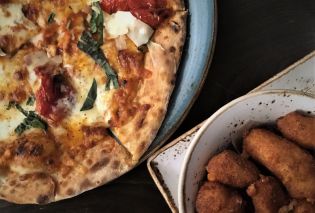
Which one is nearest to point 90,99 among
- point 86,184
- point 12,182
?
point 86,184

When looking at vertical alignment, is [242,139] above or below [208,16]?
below

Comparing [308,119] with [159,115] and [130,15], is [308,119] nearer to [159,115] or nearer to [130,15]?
[159,115]

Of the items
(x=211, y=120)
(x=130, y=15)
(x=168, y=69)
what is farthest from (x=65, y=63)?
(x=211, y=120)

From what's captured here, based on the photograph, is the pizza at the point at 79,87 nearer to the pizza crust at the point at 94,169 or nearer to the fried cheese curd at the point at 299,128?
the pizza crust at the point at 94,169

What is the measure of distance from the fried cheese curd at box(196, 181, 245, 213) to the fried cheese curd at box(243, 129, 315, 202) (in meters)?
0.15

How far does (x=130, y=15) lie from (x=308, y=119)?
0.91 metres

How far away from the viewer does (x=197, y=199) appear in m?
1.65

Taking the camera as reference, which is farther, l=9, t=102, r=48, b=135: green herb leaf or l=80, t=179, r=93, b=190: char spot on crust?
l=9, t=102, r=48, b=135: green herb leaf

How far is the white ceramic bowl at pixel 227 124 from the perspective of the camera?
159 centimetres

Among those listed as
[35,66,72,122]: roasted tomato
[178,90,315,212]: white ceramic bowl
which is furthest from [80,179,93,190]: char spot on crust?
[178,90,315,212]: white ceramic bowl

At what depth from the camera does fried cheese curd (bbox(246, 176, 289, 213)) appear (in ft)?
5.19

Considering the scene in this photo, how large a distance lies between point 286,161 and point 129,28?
91 centimetres

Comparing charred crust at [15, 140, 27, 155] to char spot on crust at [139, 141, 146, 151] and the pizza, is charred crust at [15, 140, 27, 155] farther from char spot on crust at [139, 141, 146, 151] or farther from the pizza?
char spot on crust at [139, 141, 146, 151]

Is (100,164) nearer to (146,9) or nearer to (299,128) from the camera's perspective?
(146,9)
